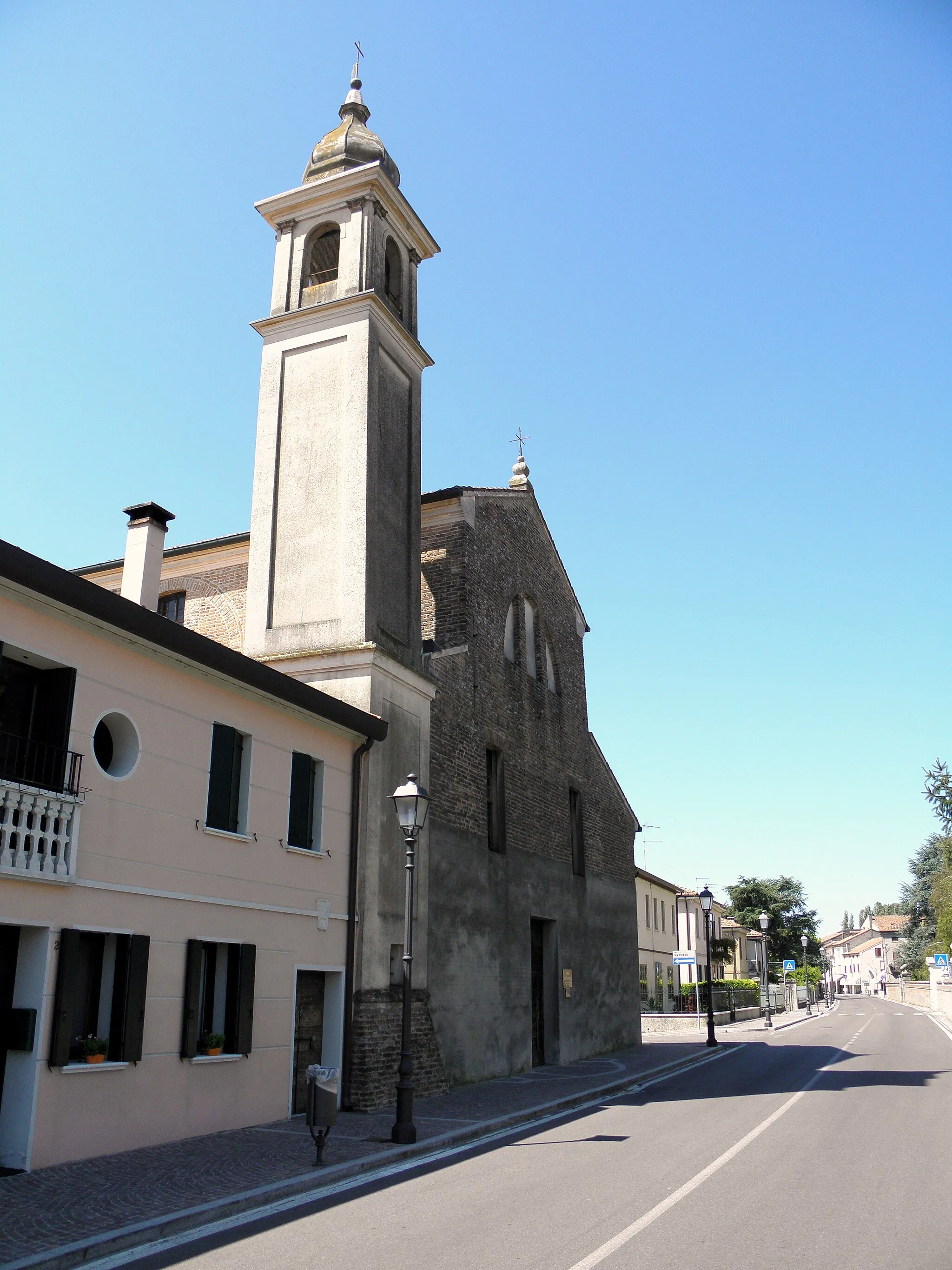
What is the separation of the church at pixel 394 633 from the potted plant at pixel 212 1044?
167 cm

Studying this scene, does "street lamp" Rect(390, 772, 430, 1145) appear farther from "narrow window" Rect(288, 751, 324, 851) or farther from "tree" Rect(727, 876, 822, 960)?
"tree" Rect(727, 876, 822, 960)

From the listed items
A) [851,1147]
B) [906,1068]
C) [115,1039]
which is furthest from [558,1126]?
[906,1068]

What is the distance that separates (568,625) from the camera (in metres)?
26.2

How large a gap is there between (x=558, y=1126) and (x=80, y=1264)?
7528 mm

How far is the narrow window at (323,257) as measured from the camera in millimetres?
19422

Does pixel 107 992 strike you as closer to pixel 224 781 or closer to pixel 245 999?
pixel 245 999

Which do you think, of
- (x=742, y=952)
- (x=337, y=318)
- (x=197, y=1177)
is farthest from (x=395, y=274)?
(x=742, y=952)

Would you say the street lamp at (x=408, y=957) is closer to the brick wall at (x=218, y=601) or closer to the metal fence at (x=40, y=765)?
the metal fence at (x=40, y=765)

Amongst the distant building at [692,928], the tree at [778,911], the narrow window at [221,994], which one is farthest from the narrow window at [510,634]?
the tree at [778,911]

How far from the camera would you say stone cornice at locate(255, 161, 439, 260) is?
19.0m

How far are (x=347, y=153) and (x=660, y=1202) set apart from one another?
1916 cm

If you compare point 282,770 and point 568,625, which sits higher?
point 568,625

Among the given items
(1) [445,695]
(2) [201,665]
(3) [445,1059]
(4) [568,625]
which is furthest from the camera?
(4) [568,625]

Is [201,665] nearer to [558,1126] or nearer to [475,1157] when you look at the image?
[475,1157]
